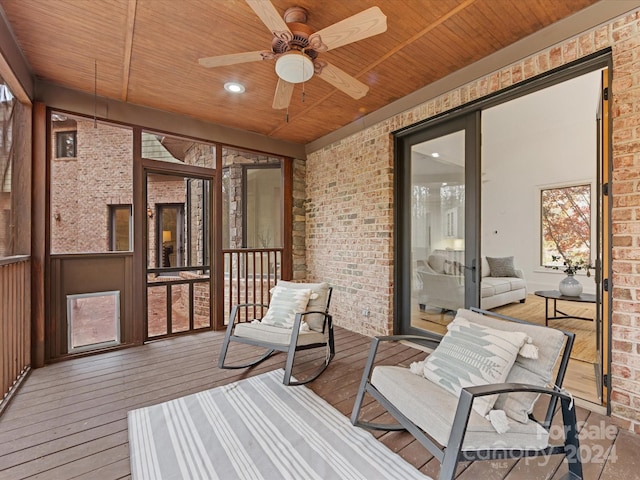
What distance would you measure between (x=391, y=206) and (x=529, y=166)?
176 inches

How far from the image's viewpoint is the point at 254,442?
177 cm

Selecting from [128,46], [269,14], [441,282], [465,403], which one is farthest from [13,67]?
[441,282]

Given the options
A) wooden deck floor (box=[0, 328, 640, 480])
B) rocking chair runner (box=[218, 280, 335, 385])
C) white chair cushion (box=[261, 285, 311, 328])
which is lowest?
wooden deck floor (box=[0, 328, 640, 480])

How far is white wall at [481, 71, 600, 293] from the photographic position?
4344 mm

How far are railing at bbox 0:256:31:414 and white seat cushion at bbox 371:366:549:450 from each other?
107 inches

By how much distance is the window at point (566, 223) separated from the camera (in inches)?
222

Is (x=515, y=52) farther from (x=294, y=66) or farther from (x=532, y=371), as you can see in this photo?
(x=532, y=371)

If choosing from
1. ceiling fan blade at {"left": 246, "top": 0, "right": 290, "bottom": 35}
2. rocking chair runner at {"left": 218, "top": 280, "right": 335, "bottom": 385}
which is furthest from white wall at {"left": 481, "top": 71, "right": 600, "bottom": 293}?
rocking chair runner at {"left": 218, "top": 280, "right": 335, "bottom": 385}

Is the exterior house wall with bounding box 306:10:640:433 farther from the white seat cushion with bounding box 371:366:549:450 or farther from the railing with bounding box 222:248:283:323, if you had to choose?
the white seat cushion with bounding box 371:366:549:450

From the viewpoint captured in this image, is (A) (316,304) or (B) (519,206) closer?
(A) (316,304)

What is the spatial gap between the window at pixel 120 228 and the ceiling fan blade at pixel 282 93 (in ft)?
7.18

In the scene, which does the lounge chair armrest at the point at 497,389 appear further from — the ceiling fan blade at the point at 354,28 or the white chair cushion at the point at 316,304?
the ceiling fan blade at the point at 354,28

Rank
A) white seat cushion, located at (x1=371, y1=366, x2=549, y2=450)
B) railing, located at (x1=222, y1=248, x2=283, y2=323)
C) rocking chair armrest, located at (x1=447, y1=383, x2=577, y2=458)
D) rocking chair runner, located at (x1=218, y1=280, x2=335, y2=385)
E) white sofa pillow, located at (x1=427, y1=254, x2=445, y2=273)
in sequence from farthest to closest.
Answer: railing, located at (x1=222, y1=248, x2=283, y2=323) < white sofa pillow, located at (x1=427, y1=254, x2=445, y2=273) < rocking chair runner, located at (x1=218, y1=280, x2=335, y2=385) < white seat cushion, located at (x1=371, y1=366, x2=549, y2=450) < rocking chair armrest, located at (x1=447, y1=383, x2=577, y2=458)

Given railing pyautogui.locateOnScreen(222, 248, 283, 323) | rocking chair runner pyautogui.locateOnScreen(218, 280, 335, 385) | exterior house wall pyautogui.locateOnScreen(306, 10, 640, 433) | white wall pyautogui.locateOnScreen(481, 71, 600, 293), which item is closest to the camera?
exterior house wall pyautogui.locateOnScreen(306, 10, 640, 433)
